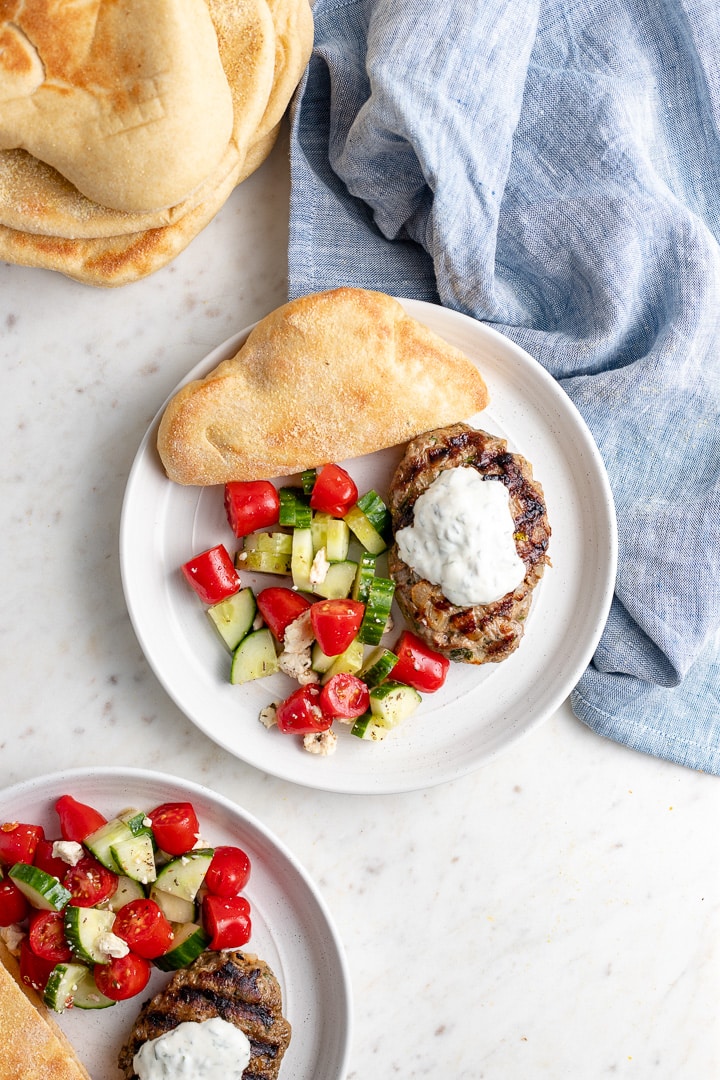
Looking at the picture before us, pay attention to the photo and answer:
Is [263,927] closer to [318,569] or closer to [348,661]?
[348,661]

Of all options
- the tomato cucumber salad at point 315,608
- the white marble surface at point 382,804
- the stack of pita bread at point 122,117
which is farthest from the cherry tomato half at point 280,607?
the stack of pita bread at point 122,117

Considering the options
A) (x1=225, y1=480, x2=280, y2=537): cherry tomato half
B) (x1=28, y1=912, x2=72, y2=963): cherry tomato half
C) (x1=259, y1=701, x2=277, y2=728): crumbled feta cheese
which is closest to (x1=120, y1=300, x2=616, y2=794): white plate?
(x1=259, y1=701, x2=277, y2=728): crumbled feta cheese

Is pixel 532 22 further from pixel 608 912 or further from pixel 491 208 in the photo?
pixel 608 912

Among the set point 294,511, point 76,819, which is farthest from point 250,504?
point 76,819

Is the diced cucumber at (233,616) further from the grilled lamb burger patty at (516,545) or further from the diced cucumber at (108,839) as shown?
the diced cucumber at (108,839)

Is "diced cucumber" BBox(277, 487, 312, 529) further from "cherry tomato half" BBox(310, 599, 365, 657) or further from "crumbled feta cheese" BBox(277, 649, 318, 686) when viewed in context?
"crumbled feta cheese" BBox(277, 649, 318, 686)

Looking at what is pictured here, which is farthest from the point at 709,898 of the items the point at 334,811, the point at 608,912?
the point at 334,811

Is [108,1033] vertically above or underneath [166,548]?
underneath
